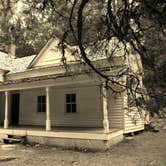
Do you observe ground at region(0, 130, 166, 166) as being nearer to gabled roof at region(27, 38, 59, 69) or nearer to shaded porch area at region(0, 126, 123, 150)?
shaded porch area at region(0, 126, 123, 150)

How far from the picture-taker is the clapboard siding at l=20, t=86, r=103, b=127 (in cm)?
1468

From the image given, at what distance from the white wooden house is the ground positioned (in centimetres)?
79

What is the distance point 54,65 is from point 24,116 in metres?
4.21

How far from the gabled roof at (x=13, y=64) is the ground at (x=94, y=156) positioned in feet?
26.3

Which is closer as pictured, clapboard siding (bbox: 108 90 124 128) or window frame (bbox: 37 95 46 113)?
clapboard siding (bbox: 108 90 124 128)

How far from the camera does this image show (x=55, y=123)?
637 inches


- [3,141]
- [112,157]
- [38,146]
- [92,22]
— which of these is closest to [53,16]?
[92,22]

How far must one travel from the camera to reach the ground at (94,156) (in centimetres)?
912

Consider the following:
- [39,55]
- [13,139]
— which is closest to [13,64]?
[39,55]

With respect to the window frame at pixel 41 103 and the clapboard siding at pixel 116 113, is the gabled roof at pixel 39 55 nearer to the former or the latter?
the window frame at pixel 41 103

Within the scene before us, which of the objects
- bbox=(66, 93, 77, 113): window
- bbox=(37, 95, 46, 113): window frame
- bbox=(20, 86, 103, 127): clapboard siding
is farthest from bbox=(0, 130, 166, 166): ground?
bbox=(37, 95, 46, 113): window frame

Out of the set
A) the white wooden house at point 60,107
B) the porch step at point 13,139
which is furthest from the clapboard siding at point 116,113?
the porch step at point 13,139

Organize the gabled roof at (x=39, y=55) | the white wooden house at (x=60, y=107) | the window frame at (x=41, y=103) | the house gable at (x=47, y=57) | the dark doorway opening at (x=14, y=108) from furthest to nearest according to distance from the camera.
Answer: the dark doorway opening at (x=14, y=108) < the gabled roof at (x=39, y=55) < the house gable at (x=47, y=57) < the window frame at (x=41, y=103) < the white wooden house at (x=60, y=107)

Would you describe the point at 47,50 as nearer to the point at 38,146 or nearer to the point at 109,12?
the point at 38,146
